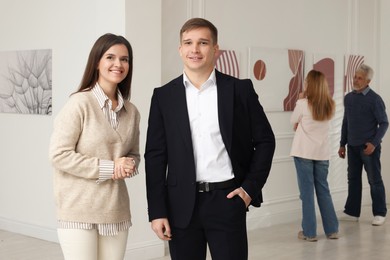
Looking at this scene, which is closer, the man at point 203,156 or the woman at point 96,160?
the woman at point 96,160

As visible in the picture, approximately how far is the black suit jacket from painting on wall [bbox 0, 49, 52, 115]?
370cm

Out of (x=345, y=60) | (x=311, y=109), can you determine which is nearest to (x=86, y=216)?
(x=311, y=109)

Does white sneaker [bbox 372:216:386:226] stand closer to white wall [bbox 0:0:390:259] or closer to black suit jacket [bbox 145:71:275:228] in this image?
white wall [bbox 0:0:390:259]

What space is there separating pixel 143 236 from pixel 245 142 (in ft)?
9.63

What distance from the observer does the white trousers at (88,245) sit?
279 cm

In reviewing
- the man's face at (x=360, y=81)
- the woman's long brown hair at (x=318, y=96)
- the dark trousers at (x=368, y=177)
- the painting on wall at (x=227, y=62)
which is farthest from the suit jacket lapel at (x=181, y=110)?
the dark trousers at (x=368, y=177)

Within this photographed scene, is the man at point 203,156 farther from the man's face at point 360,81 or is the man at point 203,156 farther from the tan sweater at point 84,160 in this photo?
the man's face at point 360,81

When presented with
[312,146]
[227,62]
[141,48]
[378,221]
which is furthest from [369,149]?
[141,48]

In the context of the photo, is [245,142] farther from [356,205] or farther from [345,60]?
[345,60]

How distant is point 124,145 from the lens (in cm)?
293

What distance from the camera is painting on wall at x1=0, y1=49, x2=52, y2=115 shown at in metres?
6.49

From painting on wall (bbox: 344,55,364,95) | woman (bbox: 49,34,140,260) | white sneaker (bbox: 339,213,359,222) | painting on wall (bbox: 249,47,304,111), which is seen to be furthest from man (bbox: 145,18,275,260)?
painting on wall (bbox: 344,55,364,95)

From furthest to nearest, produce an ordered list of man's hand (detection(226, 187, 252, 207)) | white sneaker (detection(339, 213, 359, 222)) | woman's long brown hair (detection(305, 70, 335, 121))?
white sneaker (detection(339, 213, 359, 222)) → woman's long brown hair (detection(305, 70, 335, 121)) → man's hand (detection(226, 187, 252, 207))

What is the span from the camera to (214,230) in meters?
2.93
